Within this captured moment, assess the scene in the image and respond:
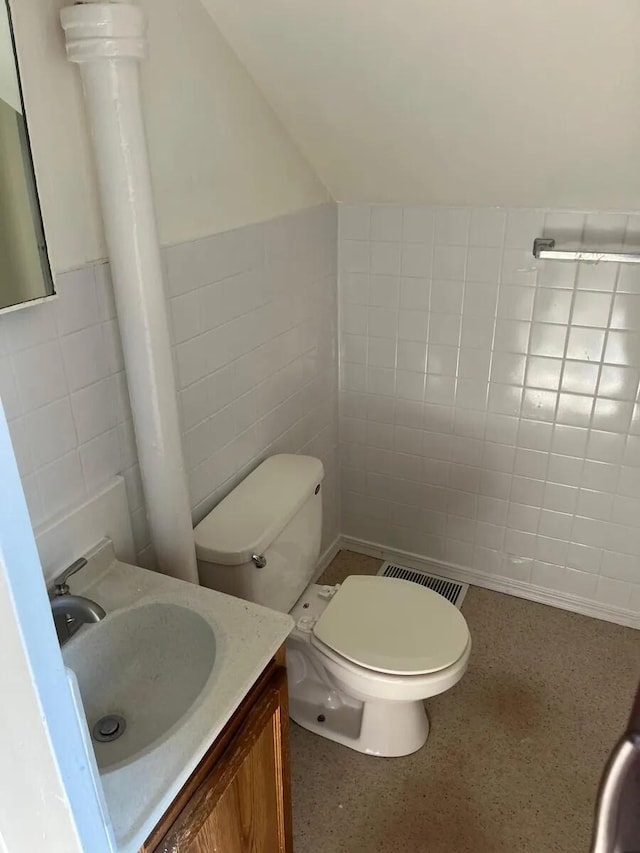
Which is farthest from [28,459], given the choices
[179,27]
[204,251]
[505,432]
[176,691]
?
[505,432]

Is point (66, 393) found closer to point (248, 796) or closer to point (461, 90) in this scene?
point (248, 796)

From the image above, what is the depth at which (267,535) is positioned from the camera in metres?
1.59

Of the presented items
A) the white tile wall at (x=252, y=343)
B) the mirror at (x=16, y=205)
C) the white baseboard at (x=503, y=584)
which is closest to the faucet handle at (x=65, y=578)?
the white tile wall at (x=252, y=343)

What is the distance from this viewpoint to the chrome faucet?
3.81 ft

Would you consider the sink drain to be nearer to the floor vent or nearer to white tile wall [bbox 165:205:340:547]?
white tile wall [bbox 165:205:340:547]

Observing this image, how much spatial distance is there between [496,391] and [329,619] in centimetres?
94

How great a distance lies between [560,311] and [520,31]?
860mm

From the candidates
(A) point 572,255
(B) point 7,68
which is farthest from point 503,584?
(B) point 7,68

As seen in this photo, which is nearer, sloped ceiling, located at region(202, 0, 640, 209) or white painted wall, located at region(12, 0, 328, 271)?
white painted wall, located at region(12, 0, 328, 271)

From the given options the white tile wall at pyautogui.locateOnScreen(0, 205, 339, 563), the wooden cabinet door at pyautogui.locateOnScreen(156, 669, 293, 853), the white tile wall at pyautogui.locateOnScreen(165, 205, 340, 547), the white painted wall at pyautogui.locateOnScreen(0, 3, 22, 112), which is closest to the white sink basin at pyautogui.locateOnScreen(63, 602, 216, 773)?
the wooden cabinet door at pyautogui.locateOnScreen(156, 669, 293, 853)

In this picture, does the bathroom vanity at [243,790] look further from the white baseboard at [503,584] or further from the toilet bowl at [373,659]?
the white baseboard at [503,584]

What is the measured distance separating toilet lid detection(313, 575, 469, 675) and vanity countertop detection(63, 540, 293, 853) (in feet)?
1.55

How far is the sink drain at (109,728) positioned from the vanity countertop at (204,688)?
12 cm

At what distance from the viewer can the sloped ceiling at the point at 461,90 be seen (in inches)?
53.2
